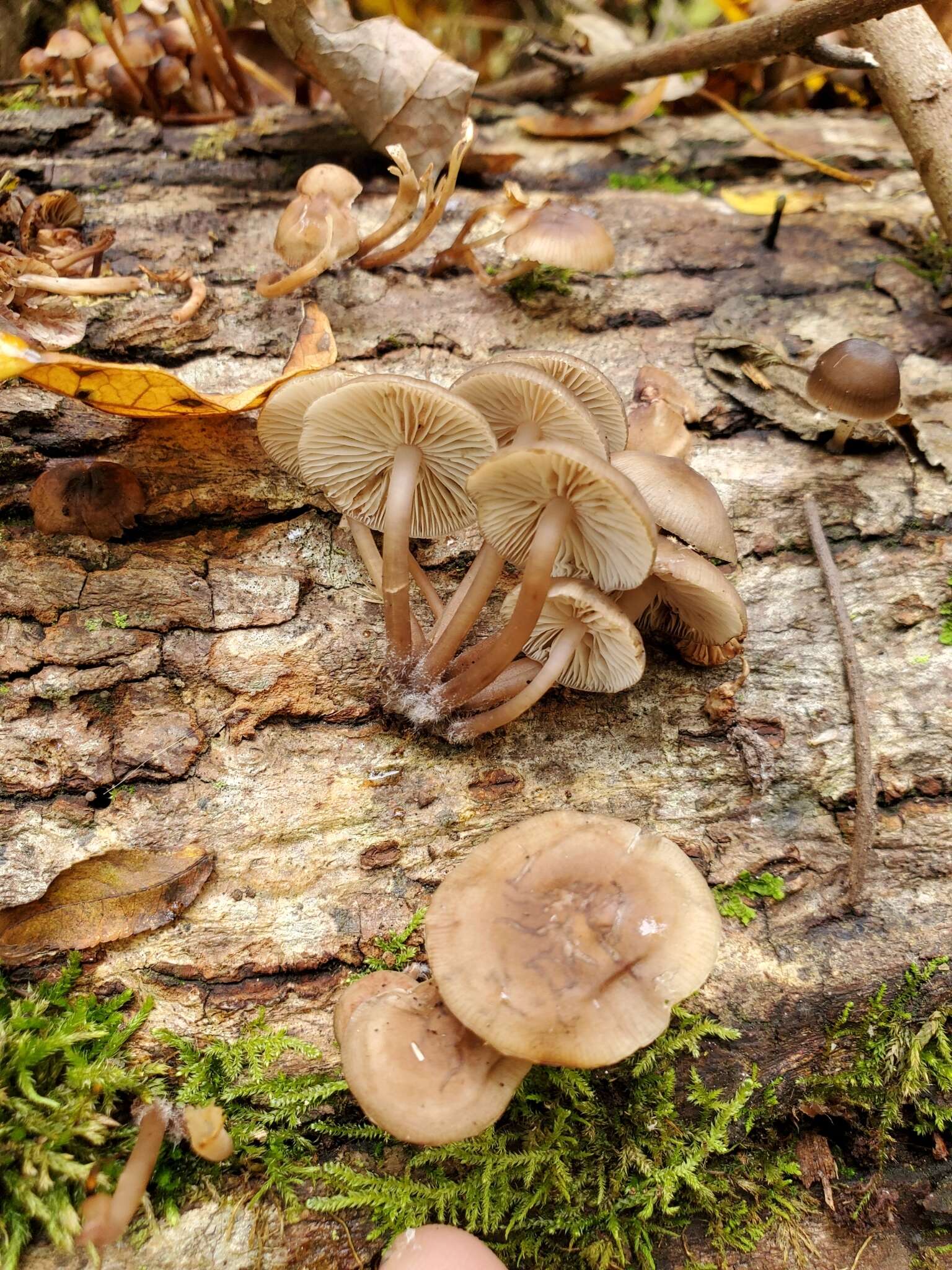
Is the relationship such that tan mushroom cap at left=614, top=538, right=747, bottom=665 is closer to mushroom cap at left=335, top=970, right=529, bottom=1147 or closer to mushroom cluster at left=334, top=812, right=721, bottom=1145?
mushroom cluster at left=334, top=812, right=721, bottom=1145

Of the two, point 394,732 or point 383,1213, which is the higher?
point 394,732

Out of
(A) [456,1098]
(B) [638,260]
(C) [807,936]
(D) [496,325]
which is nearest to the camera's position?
(A) [456,1098]

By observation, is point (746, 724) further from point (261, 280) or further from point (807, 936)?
point (261, 280)

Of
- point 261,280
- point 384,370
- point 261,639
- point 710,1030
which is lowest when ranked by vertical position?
point 710,1030

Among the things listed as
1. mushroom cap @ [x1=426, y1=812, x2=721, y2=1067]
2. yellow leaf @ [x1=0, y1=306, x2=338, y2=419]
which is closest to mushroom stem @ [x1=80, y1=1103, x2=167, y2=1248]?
mushroom cap @ [x1=426, y1=812, x2=721, y2=1067]

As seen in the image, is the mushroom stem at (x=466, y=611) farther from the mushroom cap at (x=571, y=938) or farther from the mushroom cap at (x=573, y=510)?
the mushroom cap at (x=571, y=938)

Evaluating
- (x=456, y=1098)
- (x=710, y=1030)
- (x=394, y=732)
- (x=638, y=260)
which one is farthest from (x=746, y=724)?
(x=638, y=260)
